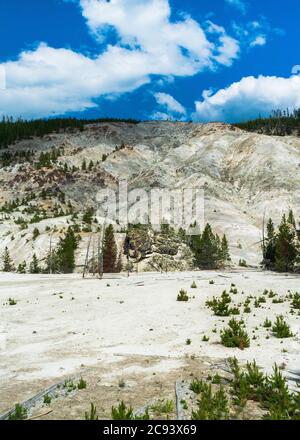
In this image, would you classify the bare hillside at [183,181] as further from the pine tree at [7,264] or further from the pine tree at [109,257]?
the pine tree at [109,257]

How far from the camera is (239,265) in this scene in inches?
3600

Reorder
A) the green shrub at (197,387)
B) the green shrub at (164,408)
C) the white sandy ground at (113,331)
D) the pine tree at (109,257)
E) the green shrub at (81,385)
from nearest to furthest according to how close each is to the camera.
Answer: the green shrub at (164,408), the green shrub at (197,387), the green shrub at (81,385), the white sandy ground at (113,331), the pine tree at (109,257)

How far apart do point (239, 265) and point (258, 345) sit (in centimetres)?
7335

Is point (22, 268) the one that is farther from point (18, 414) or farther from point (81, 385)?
point (18, 414)

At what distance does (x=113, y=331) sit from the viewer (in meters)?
23.6

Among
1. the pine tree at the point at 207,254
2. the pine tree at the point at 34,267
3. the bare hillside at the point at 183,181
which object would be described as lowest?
the pine tree at the point at 34,267

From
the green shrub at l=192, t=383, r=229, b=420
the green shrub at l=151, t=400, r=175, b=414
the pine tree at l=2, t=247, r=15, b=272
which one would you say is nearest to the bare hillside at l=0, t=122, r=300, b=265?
the pine tree at l=2, t=247, r=15, b=272

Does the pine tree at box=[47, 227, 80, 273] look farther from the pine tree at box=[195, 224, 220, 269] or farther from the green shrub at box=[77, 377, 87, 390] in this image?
the green shrub at box=[77, 377, 87, 390]

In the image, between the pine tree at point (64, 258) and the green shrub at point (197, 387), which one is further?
the pine tree at point (64, 258)

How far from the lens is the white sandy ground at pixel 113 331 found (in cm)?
1741

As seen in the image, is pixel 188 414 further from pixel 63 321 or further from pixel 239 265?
pixel 239 265

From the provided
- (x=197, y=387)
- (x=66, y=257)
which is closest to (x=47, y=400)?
(x=197, y=387)

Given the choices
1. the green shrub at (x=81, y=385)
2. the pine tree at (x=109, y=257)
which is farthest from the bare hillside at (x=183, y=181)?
the green shrub at (x=81, y=385)

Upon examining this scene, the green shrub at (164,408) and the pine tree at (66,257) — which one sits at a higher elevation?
the green shrub at (164,408)
